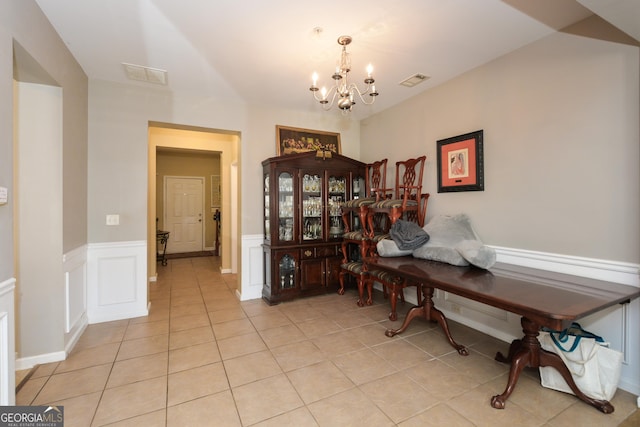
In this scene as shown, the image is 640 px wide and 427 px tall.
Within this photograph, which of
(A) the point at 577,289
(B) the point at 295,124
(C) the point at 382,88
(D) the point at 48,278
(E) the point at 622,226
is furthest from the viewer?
(B) the point at 295,124

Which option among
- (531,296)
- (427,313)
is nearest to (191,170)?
(427,313)

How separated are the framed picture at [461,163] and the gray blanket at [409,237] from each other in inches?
26.2

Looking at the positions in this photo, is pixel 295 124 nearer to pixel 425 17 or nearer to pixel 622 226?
pixel 425 17

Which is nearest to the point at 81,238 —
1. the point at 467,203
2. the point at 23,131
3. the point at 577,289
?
the point at 23,131

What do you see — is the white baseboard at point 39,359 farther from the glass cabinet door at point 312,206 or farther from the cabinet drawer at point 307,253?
the glass cabinet door at point 312,206

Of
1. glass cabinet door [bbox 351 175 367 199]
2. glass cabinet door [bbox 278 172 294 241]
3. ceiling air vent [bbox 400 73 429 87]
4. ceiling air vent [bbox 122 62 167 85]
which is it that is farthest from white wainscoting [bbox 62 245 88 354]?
ceiling air vent [bbox 400 73 429 87]

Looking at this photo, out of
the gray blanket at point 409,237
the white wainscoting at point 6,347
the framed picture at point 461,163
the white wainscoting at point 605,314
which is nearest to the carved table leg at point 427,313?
the gray blanket at point 409,237

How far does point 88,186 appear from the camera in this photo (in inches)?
119

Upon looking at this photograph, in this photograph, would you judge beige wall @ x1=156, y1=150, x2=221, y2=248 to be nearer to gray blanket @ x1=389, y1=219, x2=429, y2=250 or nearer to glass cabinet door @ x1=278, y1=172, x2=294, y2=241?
glass cabinet door @ x1=278, y1=172, x2=294, y2=241

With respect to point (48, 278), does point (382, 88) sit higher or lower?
higher

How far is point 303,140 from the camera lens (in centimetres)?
415

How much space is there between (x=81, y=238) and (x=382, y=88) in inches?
142

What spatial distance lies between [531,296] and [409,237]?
1.21 meters

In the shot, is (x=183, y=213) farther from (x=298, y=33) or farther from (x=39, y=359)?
(x=298, y=33)
